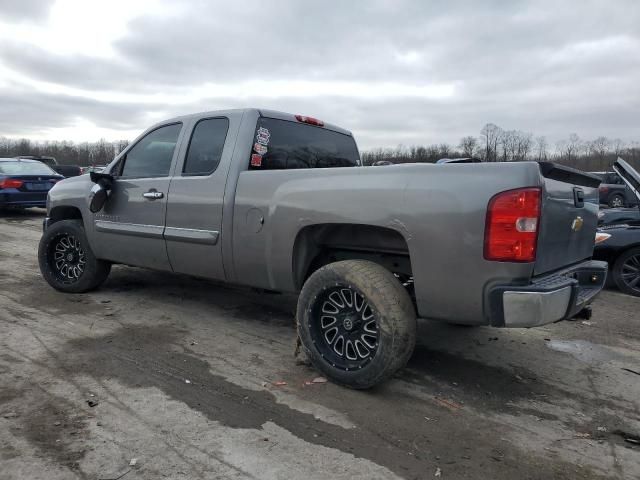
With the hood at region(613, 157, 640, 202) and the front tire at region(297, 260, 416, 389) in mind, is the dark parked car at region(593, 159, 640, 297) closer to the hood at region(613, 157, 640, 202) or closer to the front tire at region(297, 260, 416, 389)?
the hood at region(613, 157, 640, 202)

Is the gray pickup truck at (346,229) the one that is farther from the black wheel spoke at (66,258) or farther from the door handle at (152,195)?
the black wheel spoke at (66,258)

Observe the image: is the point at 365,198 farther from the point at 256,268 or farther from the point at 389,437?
the point at 389,437

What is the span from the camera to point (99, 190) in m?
4.98

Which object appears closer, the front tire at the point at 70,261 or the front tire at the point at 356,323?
the front tire at the point at 356,323

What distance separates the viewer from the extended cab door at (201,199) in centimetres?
414

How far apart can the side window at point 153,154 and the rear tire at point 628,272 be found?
5.79m

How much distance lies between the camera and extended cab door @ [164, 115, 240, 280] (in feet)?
13.6

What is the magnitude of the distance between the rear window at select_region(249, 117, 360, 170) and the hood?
393 cm

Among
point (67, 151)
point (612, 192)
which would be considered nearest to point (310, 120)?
point (612, 192)

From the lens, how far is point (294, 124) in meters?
4.59

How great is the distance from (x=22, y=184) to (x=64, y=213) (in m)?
7.82

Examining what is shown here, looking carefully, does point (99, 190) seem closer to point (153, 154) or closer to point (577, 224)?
point (153, 154)

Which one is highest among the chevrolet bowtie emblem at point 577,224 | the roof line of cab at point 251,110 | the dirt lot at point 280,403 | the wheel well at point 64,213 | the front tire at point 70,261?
the roof line of cab at point 251,110

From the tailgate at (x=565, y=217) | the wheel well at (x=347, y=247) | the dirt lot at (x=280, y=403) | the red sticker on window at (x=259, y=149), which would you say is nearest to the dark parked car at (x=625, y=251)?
the dirt lot at (x=280, y=403)
